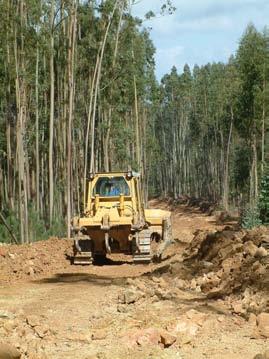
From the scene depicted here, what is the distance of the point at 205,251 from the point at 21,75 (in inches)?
395

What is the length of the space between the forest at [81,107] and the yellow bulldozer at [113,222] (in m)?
3.68

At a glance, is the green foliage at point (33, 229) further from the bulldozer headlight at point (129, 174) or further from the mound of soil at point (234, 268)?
the mound of soil at point (234, 268)

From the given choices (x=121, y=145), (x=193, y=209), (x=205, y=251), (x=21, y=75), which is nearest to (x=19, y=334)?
(x=205, y=251)

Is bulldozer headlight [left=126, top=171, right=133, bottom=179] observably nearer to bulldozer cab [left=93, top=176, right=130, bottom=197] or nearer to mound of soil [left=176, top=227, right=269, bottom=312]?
bulldozer cab [left=93, top=176, right=130, bottom=197]

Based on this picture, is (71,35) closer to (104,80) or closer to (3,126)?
(104,80)

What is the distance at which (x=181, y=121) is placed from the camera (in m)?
71.1

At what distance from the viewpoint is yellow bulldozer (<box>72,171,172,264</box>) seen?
48.1 ft

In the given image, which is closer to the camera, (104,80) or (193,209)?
(104,80)

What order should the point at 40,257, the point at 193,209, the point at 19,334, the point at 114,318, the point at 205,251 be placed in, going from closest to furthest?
1. the point at 19,334
2. the point at 114,318
3. the point at 205,251
4. the point at 40,257
5. the point at 193,209

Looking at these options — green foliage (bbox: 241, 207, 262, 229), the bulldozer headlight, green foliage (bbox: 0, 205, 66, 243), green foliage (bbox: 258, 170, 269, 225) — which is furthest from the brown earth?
green foliage (bbox: 258, 170, 269, 225)

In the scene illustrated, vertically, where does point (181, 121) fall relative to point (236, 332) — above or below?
above

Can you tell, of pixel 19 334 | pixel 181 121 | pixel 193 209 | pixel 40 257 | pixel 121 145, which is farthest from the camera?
pixel 181 121

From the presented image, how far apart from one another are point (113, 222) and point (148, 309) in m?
6.53

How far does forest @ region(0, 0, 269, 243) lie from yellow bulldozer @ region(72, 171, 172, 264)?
3.68 meters
